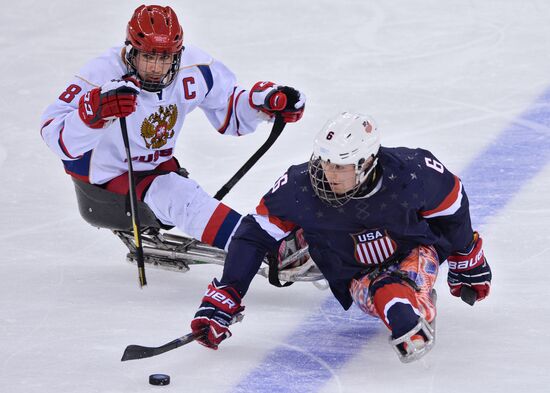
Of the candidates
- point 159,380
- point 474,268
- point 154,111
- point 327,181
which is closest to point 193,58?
point 154,111

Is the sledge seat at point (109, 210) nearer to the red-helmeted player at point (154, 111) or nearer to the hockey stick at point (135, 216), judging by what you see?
the red-helmeted player at point (154, 111)

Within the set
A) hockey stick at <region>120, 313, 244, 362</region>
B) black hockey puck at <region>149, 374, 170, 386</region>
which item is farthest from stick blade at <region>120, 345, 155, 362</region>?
black hockey puck at <region>149, 374, 170, 386</region>

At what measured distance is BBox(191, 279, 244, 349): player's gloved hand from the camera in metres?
4.11

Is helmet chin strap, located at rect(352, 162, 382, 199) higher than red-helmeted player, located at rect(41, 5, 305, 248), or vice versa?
helmet chin strap, located at rect(352, 162, 382, 199)

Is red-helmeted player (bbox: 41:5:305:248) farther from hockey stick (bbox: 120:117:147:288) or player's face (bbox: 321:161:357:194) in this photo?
player's face (bbox: 321:161:357:194)

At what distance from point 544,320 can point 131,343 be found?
1.34m

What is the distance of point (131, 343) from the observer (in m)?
4.25

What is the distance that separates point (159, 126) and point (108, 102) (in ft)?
1.56

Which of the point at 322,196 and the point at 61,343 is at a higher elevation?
the point at 322,196

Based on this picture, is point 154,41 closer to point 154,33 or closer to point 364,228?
point 154,33

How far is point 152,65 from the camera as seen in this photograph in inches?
184

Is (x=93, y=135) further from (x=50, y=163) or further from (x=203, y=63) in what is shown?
(x=50, y=163)

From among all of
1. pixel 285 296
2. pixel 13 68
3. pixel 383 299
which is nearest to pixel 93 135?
pixel 285 296

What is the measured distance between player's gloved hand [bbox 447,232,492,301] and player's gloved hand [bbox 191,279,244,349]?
0.78m
